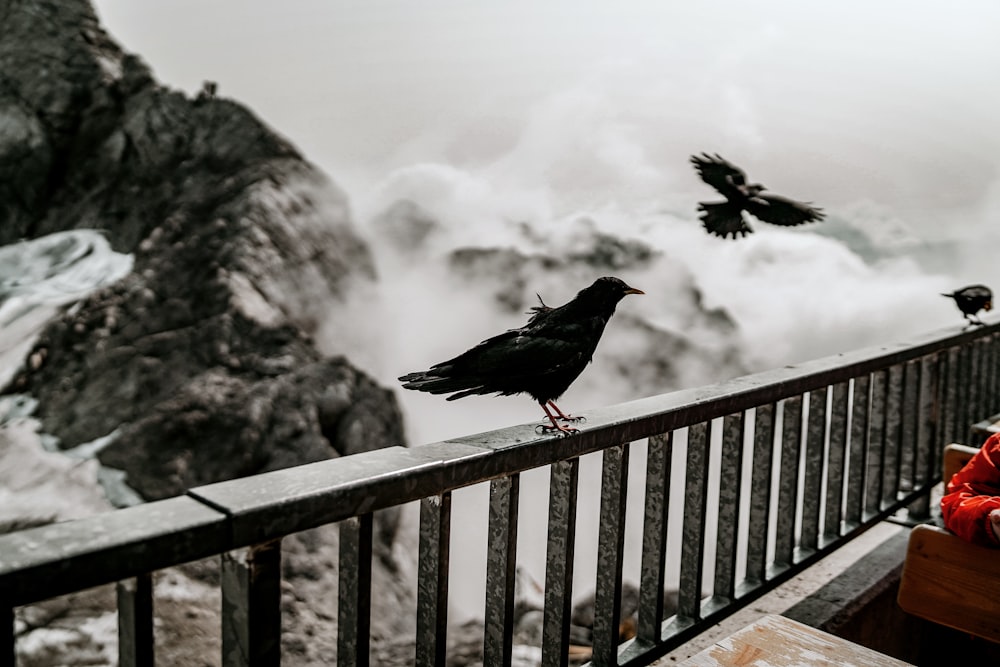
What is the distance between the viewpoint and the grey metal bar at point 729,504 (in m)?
1.97

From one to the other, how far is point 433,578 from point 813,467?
156 centimetres

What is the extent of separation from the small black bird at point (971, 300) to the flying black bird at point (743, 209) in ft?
5.69

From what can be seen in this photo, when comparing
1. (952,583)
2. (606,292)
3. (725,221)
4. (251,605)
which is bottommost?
(952,583)

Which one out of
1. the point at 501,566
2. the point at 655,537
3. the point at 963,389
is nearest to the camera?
the point at 501,566

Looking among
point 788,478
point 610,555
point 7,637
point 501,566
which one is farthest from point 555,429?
point 788,478

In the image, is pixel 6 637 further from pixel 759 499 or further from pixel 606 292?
pixel 759 499

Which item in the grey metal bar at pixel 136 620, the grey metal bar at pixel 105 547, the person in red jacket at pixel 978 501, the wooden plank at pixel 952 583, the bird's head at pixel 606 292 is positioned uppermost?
the bird's head at pixel 606 292

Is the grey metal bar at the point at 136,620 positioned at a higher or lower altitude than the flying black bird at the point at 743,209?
lower

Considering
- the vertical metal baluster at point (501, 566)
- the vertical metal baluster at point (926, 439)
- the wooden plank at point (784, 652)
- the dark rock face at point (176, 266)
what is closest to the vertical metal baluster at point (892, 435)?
the vertical metal baluster at point (926, 439)

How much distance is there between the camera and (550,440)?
1450 millimetres

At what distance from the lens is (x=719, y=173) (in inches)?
90.2

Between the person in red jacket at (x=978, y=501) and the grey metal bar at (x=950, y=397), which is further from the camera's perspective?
the grey metal bar at (x=950, y=397)

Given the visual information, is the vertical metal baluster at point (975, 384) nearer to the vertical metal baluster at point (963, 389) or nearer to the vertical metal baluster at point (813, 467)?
the vertical metal baluster at point (963, 389)

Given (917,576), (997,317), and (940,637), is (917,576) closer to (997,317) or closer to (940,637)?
(940,637)
